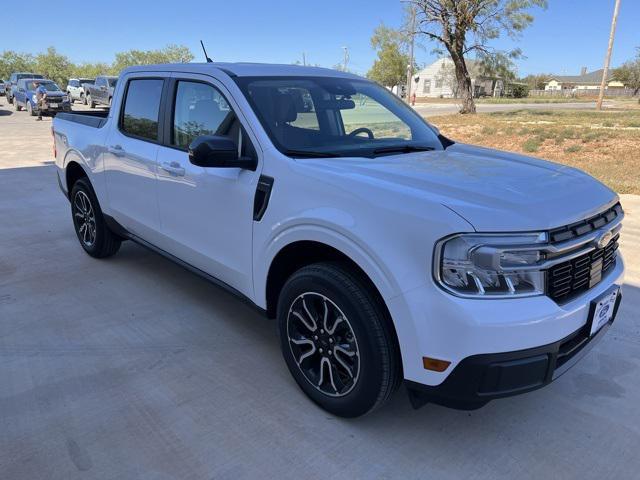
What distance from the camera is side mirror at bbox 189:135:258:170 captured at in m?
2.78

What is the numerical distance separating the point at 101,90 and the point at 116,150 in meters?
27.3

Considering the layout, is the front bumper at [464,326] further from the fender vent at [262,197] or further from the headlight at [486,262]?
the fender vent at [262,197]

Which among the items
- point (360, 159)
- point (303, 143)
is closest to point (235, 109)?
point (303, 143)

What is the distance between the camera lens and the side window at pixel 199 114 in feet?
10.4

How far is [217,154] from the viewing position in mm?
2812

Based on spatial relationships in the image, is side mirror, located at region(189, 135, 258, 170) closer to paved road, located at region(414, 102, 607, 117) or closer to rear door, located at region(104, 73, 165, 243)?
rear door, located at region(104, 73, 165, 243)

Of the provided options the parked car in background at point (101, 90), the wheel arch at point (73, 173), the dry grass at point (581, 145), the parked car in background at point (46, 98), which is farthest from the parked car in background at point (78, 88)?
the wheel arch at point (73, 173)

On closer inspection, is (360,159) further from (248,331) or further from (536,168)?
(248,331)

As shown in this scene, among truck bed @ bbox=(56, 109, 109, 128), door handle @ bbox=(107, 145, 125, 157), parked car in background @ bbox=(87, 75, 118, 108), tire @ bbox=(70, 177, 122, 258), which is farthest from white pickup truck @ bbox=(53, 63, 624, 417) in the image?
parked car in background @ bbox=(87, 75, 118, 108)

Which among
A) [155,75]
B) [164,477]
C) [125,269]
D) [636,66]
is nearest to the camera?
[164,477]

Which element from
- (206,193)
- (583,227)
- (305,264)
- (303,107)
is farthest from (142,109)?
(583,227)

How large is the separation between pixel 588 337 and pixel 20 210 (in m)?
7.18

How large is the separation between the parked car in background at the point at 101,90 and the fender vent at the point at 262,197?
26891mm

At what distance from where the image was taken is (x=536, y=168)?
292 centimetres
